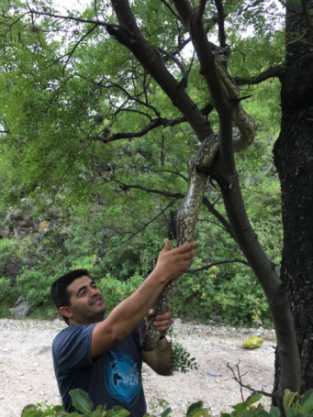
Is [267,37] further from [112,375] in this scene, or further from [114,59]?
[112,375]

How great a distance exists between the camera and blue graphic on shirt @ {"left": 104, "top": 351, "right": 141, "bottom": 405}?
6.53 ft

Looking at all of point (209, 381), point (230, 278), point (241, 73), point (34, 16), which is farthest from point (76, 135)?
point (230, 278)

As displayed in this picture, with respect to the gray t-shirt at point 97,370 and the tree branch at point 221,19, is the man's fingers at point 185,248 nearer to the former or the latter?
the gray t-shirt at point 97,370

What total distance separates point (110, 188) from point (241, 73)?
1.62 meters

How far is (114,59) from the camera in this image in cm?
344

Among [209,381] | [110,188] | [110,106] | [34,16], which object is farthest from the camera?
[209,381]

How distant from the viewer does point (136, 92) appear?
390cm

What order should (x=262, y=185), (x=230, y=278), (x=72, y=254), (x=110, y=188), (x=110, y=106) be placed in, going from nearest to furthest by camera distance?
1. (x=110, y=106)
2. (x=110, y=188)
3. (x=262, y=185)
4. (x=230, y=278)
5. (x=72, y=254)

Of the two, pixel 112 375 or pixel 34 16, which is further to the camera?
pixel 34 16

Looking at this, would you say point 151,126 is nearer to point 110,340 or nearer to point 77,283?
point 77,283

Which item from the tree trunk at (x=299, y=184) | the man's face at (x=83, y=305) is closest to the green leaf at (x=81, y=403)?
the man's face at (x=83, y=305)

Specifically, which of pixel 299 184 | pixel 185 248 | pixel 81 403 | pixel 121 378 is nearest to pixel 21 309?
pixel 299 184

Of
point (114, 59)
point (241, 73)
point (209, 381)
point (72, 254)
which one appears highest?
point (114, 59)

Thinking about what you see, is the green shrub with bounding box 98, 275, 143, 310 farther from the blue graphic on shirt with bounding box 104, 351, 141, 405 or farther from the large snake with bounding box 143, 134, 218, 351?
the blue graphic on shirt with bounding box 104, 351, 141, 405
